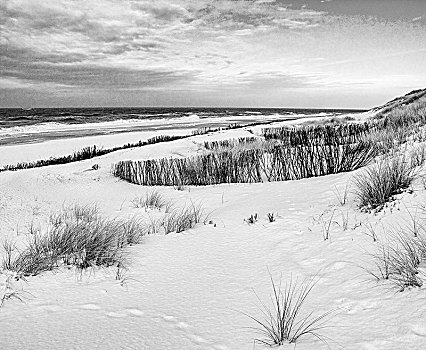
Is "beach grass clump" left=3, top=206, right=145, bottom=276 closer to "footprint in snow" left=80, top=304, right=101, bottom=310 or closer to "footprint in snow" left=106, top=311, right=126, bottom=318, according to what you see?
"footprint in snow" left=80, top=304, right=101, bottom=310

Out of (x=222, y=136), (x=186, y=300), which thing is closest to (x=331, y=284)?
(x=186, y=300)

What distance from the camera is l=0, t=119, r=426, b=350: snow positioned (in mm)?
2406

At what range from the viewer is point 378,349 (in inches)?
83.7

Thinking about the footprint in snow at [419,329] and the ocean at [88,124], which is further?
the ocean at [88,124]

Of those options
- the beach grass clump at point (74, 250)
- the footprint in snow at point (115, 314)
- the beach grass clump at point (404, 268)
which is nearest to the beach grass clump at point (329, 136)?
the beach grass clump at point (74, 250)

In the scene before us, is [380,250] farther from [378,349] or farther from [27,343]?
[27,343]

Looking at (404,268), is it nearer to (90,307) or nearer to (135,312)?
(135,312)

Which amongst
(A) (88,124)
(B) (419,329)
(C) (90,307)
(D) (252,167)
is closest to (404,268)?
(B) (419,329)

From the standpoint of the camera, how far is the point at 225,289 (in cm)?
333

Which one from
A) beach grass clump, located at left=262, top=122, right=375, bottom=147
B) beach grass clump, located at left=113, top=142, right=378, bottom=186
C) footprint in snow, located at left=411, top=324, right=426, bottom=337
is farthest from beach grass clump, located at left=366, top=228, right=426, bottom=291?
beach grass clump, located at left=262, top=122, right=375, bottom=147

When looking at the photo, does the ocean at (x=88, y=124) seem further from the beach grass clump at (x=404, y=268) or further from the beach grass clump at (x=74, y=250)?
the beach grass clump at (x=404, y=268)

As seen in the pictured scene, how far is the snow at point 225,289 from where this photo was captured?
7.89ft

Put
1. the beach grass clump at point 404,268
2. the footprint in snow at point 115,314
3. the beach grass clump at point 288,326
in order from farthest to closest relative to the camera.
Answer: the footprint in snow at point 115,314
the beach grass clump at point 404,268
the beach grass clump at point 288,326

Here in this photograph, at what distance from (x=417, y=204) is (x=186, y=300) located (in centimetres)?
291
